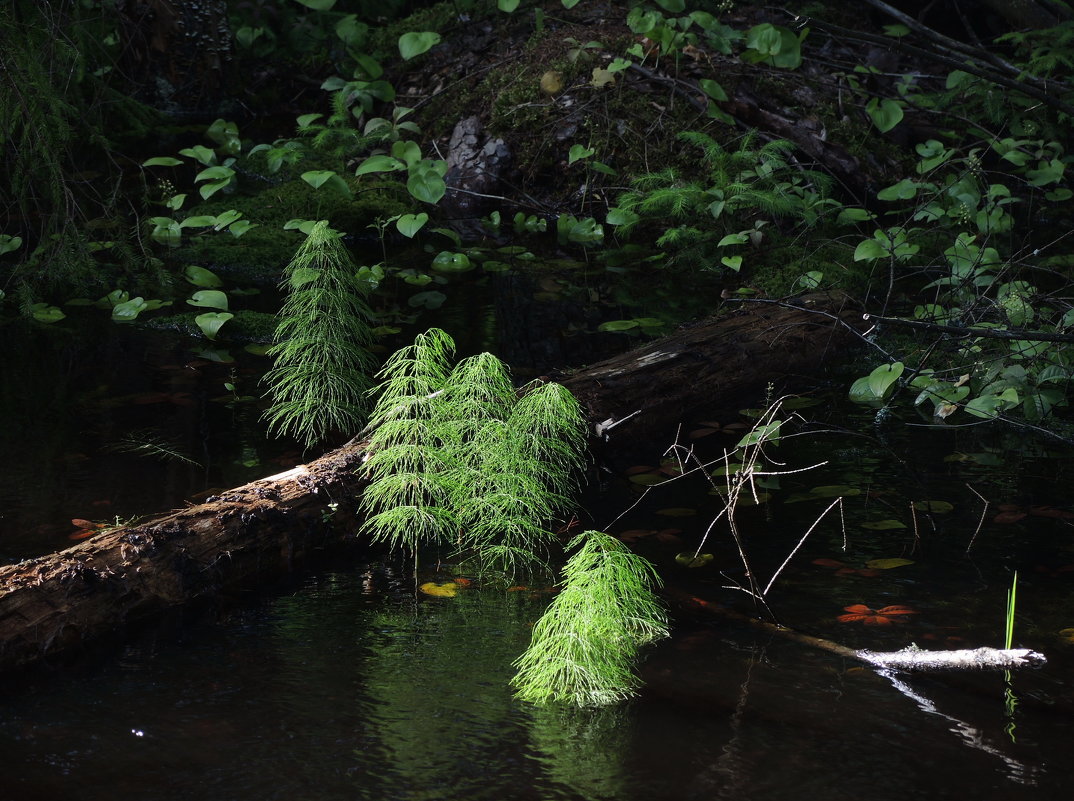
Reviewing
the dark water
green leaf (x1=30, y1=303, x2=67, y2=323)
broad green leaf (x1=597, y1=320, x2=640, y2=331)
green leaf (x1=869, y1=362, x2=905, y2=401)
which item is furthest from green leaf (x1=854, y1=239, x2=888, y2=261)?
green leaf (x1=30, y1=303, x2=67, y2=323)

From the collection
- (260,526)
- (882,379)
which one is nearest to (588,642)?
(260,526)

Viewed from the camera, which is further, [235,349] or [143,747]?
[235,349]

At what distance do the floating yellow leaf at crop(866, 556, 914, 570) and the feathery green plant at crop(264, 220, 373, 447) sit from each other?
2.31m

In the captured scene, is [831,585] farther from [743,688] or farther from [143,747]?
[143,747]

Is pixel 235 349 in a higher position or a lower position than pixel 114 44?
lower

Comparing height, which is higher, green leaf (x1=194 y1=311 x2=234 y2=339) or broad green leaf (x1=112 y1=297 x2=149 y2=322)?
broad green leaf (x1=112 y1=297 x2=149 y2=322)

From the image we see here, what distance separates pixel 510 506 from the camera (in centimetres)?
372

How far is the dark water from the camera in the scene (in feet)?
8.38

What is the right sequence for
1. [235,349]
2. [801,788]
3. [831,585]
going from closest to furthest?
[801,788], [831,585], [235,349]

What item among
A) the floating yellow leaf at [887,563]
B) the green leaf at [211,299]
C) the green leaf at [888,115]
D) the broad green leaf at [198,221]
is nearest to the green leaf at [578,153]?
the green leaf at [888,115]

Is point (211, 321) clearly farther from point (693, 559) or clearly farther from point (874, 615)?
point (874, 615)

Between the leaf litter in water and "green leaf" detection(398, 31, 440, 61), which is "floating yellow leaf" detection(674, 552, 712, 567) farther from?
"green leaf" detection(398, 31, 440, 61)

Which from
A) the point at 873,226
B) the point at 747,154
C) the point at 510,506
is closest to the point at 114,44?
the point at 747,154

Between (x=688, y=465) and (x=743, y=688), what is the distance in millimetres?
1665
